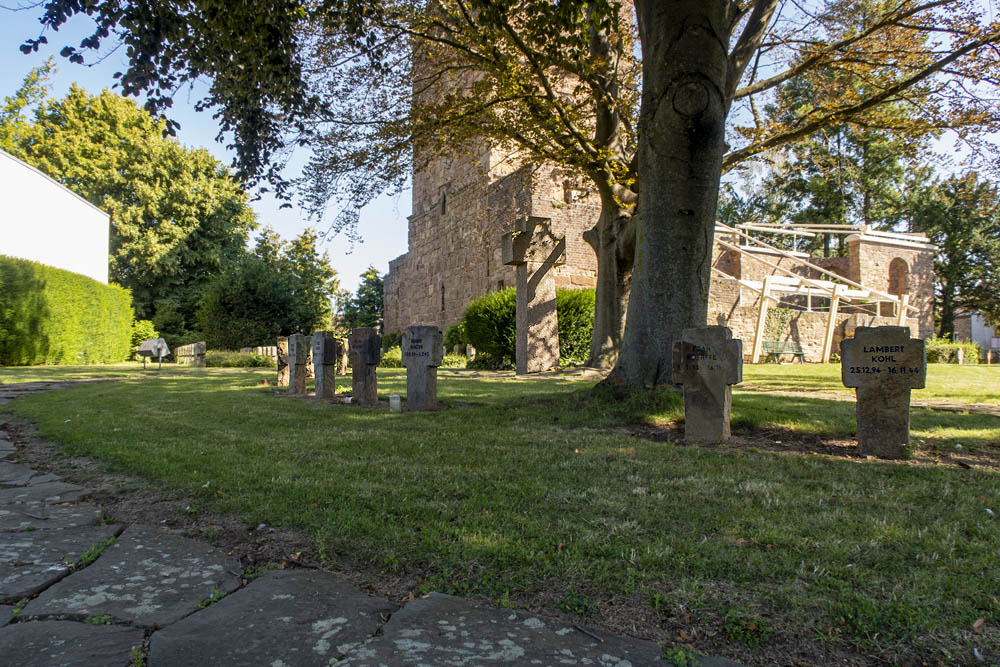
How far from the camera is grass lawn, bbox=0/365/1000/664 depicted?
6.30 ft

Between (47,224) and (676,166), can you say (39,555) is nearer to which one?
(676,166)

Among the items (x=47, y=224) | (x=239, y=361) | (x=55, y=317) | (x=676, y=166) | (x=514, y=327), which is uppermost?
(x=47, y=224)

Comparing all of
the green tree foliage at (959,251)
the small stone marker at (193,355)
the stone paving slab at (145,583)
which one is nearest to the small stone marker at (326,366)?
the stone paving slab at (145,583)

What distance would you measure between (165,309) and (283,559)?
3107 cm

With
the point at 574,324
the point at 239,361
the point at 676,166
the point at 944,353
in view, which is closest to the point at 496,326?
the point at 574,324

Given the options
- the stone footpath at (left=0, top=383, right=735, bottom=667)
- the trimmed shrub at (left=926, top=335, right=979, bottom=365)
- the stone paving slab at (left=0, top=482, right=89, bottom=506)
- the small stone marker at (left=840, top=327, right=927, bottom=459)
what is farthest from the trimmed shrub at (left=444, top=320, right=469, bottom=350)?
the trimmed shrub at (left=926, top=335, right=979, bottom=365)

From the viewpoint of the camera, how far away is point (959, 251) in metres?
30.2

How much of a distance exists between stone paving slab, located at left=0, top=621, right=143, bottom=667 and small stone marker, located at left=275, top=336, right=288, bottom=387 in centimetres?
998

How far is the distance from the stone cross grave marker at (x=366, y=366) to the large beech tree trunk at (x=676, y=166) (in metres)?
3.51

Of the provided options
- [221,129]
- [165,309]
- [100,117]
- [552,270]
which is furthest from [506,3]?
[100,117]

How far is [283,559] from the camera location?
2371 mm

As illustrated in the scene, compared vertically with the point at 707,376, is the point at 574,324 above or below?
above

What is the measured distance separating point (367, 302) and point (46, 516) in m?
33.5

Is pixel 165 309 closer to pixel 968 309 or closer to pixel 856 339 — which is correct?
pixel 856 339
